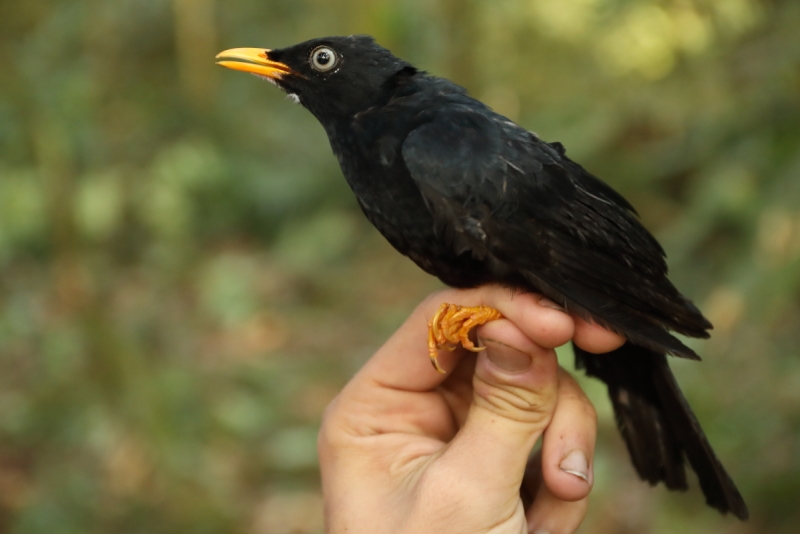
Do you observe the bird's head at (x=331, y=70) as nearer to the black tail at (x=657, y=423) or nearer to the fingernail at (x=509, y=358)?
the fingernail at (x=509, y=358)

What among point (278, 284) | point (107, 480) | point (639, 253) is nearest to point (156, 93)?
point (278, 284)

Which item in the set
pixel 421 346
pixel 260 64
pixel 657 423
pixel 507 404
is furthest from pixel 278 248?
pixel 507 404

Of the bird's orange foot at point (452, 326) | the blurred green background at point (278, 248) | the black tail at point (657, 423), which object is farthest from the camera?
the blurred green background at point (278, 248)

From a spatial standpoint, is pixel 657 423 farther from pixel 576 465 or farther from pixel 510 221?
pixel 510 221

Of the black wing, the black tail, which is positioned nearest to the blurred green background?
the black tail

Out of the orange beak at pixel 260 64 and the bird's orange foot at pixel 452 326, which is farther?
the orange beak at pixel 260 64

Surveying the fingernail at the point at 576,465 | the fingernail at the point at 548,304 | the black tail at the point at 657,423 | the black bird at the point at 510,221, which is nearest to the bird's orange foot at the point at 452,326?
the black bird at the point at 510,221

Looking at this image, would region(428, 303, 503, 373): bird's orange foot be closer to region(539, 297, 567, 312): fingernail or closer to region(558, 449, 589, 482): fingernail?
region(539, 297, 567, 312): fingernail

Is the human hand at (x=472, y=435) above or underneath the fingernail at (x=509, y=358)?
underneath

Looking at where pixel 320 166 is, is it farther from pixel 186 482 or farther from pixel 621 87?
pixel 186 482
